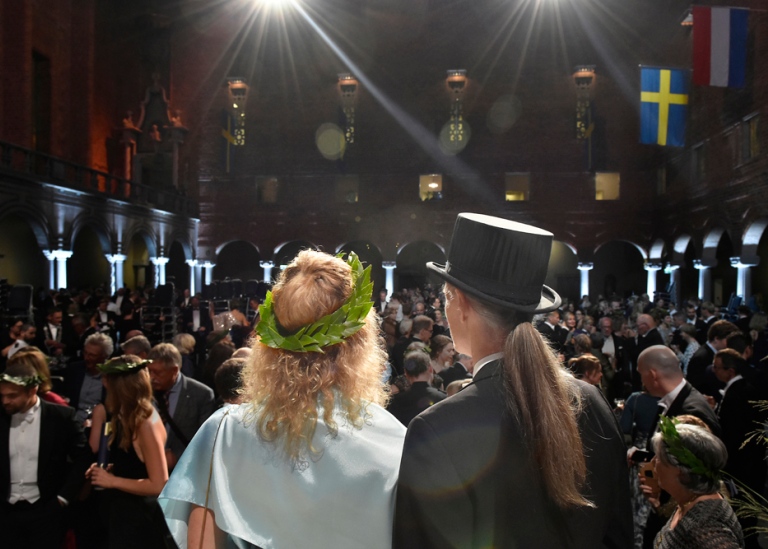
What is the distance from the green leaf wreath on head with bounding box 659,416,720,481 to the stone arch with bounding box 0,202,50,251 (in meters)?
15.9

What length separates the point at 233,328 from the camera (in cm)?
845

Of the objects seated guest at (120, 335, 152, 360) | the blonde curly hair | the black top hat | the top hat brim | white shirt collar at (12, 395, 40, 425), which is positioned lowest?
white shirt collar at (12, 395, 40, 425)

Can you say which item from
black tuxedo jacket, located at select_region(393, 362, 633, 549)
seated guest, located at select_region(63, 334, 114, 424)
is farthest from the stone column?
black tuxedo jacket, located at select_region(393, 362, 633, 549)

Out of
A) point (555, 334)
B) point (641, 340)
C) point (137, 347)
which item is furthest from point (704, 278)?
point (137, 347)

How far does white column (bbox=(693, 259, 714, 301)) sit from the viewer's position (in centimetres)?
2033

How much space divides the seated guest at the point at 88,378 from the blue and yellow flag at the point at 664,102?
502 inches

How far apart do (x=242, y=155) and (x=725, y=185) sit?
1751 cm

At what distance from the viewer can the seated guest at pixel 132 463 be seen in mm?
3236

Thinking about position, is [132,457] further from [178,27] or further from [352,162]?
[178,27]

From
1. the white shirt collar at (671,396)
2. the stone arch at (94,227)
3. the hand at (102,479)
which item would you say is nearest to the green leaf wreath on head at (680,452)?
the white shirt collar at (671,396)

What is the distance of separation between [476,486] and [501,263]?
55 centimetres

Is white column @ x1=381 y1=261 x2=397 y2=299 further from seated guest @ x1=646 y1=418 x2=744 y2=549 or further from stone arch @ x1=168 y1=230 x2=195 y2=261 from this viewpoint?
seated guest @ x1=646 y1=418 x2=744 y2=549

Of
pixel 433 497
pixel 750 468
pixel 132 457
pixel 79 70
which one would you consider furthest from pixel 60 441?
pixel 79 70

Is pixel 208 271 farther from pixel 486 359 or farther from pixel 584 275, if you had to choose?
pixel 486 359
